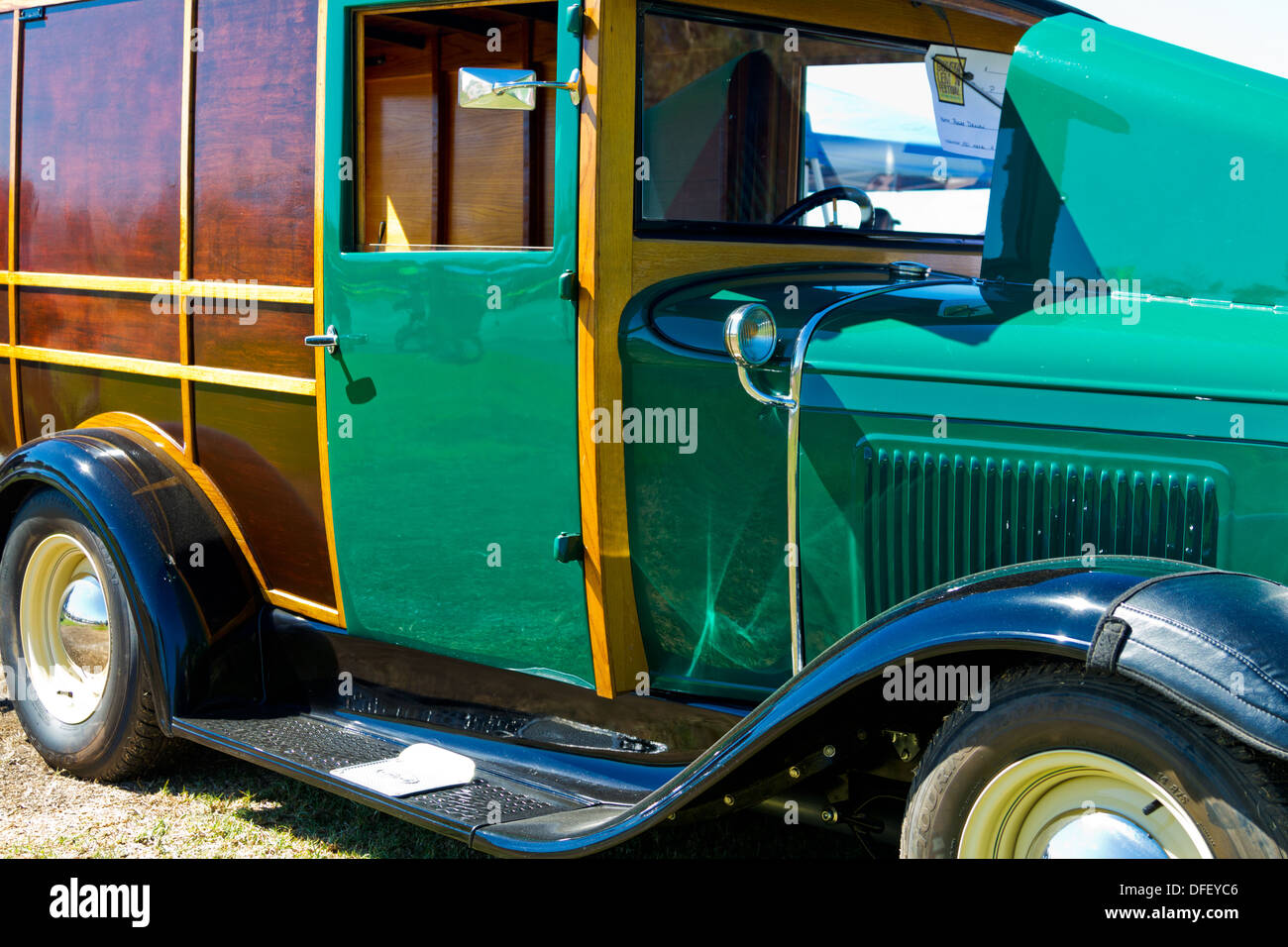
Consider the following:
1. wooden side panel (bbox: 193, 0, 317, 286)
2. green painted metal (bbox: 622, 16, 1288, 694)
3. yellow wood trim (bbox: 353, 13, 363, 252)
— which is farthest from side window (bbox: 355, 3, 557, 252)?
green painted metal (bbox: 622, 16, 1288, 694)

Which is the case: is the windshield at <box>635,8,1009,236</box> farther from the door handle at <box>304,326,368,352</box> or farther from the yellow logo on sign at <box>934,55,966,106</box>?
the door handle at <box>304,326,368,352</box>

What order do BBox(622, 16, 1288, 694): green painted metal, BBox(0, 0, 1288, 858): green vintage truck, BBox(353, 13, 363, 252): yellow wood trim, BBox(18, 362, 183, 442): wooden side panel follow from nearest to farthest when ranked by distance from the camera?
BBox(0, 0, 1288, 858): green vintage truck < BBox(622, 16, 1288, 694): green painted metal < BBox(353, 13, 363, 252): yellow wood trim < BBox(18, 362, 183, 442): wooden side panel

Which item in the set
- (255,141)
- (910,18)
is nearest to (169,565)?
(255,141)

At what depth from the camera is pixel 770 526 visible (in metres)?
2.47

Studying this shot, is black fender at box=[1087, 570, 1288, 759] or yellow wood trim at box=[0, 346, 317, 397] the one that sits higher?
yellow wood trim at box=[0, 346, 317, 397]

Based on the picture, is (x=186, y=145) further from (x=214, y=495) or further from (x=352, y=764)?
(x=352, y=764)

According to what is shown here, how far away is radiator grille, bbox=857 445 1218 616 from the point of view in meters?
2.05

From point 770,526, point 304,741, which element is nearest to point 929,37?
point 770,526

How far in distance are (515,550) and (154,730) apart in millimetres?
1276

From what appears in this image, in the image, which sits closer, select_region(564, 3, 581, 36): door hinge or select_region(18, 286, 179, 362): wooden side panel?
select_region(564, 3, 581, 36): door hinge

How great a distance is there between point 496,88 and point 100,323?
1790 millimetres

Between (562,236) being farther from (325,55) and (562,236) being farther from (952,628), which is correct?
(952,628)

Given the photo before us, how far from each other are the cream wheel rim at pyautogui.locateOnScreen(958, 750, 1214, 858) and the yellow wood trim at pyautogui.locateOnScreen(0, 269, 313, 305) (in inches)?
76.8

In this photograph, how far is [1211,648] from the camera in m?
1.62
